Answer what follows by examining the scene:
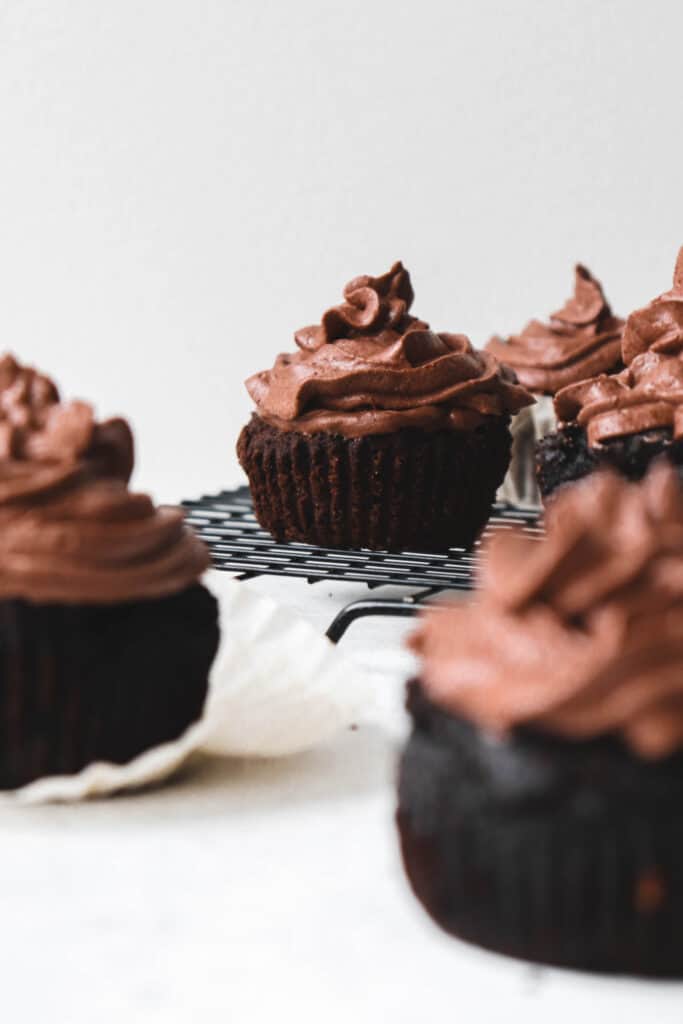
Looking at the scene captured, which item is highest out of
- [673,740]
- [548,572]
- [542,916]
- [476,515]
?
[548,572]

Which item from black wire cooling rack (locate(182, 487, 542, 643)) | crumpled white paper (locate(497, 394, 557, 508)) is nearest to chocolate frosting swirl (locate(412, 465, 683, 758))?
black wire cooling rack (locate(182, 487, 542, 643))

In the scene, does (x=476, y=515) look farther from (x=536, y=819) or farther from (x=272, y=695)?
(x=536, y=819)

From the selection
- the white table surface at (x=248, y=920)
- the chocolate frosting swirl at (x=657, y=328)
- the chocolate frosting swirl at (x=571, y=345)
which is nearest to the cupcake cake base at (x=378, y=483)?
the chocolate frosting swirl at (x=657, y=328)

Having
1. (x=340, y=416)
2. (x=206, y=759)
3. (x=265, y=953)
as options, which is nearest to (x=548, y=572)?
(x=265, y=953)

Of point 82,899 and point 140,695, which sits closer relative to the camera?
point 82,899

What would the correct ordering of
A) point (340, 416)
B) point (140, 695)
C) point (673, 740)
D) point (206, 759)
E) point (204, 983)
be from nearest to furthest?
point (673, 740) → point (204, 983) → point (140, 695) → point (206, 759) → point (340, 416)

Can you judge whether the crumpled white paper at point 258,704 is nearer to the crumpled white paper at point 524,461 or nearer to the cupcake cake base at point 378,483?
the cupcake cake base at point 378,483

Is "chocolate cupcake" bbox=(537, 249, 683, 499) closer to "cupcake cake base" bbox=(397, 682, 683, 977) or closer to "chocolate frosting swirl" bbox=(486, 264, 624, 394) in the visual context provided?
"chocolate frosting swirl" bbox=(486, 264, 624, 394)

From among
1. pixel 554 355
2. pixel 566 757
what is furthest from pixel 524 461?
pixel 566 757
